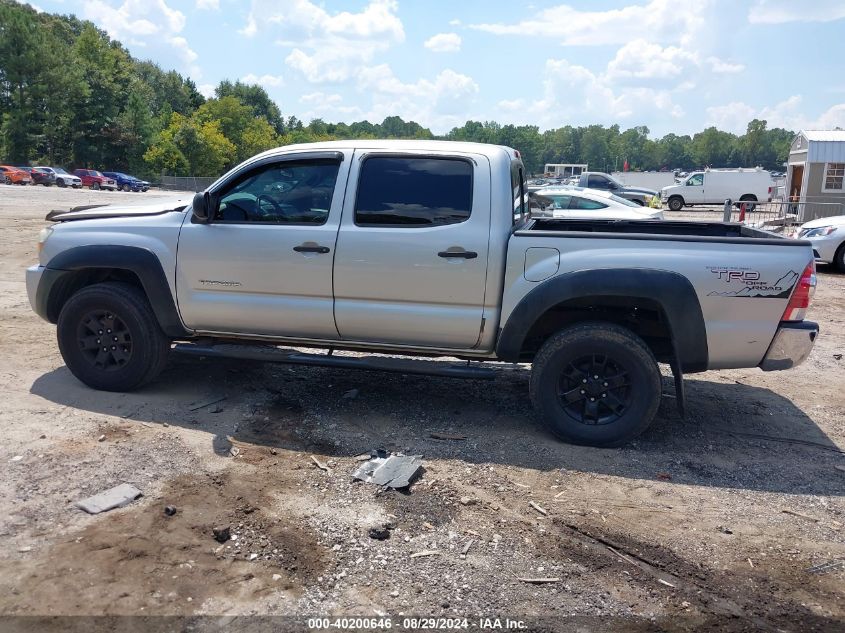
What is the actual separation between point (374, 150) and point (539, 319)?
1.76 m

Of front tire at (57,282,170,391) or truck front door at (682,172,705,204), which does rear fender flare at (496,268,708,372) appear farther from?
truck front door at (682,172,705,204)

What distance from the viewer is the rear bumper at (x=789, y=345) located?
16.4 ft

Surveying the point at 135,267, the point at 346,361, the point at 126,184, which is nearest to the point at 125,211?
the point at 135,267

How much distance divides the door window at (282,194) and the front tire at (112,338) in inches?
40.1

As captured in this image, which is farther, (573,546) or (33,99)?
(33,99)

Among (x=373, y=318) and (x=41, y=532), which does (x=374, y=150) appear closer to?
(x=373, y=318)

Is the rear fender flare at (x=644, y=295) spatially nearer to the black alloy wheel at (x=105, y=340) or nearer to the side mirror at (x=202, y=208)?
the side mirror at (x=202, y=208)

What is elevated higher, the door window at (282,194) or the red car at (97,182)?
the door window at (282,194)

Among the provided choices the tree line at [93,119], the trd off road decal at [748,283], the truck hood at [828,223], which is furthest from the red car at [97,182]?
the trd off road decal at [748,283]

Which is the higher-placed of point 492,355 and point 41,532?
point 492,355

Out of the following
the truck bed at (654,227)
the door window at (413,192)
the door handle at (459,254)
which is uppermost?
the door window at (413,192)

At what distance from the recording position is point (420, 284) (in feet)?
17.4

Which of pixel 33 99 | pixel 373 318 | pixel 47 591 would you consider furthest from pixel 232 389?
pixel 33 99

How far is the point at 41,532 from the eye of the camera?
3.94m
